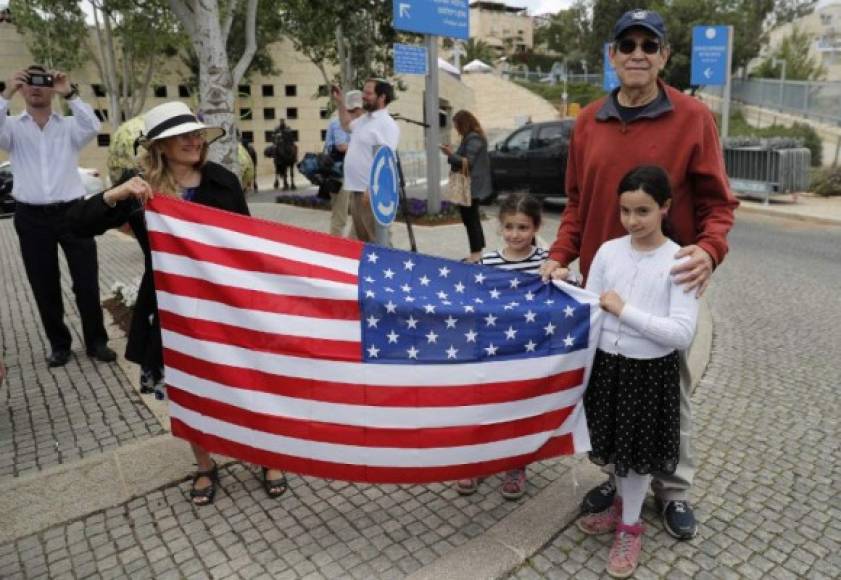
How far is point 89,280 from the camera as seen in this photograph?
537cm

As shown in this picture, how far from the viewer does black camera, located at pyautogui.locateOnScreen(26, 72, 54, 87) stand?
473cm

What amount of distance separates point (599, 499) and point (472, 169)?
5.93 m

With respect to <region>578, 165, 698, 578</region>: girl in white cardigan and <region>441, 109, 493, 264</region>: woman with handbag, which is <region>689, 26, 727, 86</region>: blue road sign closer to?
<region>441, 109, 493, 264</region>: woman with handbag

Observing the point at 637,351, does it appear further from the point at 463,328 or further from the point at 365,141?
the point at 365,141

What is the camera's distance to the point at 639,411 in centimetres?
267

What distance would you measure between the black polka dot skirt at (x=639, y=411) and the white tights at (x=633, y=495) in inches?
3.1

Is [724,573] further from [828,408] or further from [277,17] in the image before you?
[277,17]

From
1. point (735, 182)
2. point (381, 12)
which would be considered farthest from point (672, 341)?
point (381, 12)

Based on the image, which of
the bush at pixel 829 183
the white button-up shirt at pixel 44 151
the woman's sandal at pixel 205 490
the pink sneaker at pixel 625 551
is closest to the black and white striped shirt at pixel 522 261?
the pink sneaker at pixel 625 551

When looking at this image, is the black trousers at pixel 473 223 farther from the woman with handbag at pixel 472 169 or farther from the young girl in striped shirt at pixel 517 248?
the young girl in striped shirt at pixel 517 248

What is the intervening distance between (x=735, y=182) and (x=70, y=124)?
47.4 ft

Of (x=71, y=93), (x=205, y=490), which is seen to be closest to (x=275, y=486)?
(x=205, y=490)

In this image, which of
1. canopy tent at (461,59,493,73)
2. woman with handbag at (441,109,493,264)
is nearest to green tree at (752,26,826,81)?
canopy tent at (461,59,493,73)

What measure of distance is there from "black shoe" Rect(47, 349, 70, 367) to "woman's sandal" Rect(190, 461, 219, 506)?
98.9 inches
